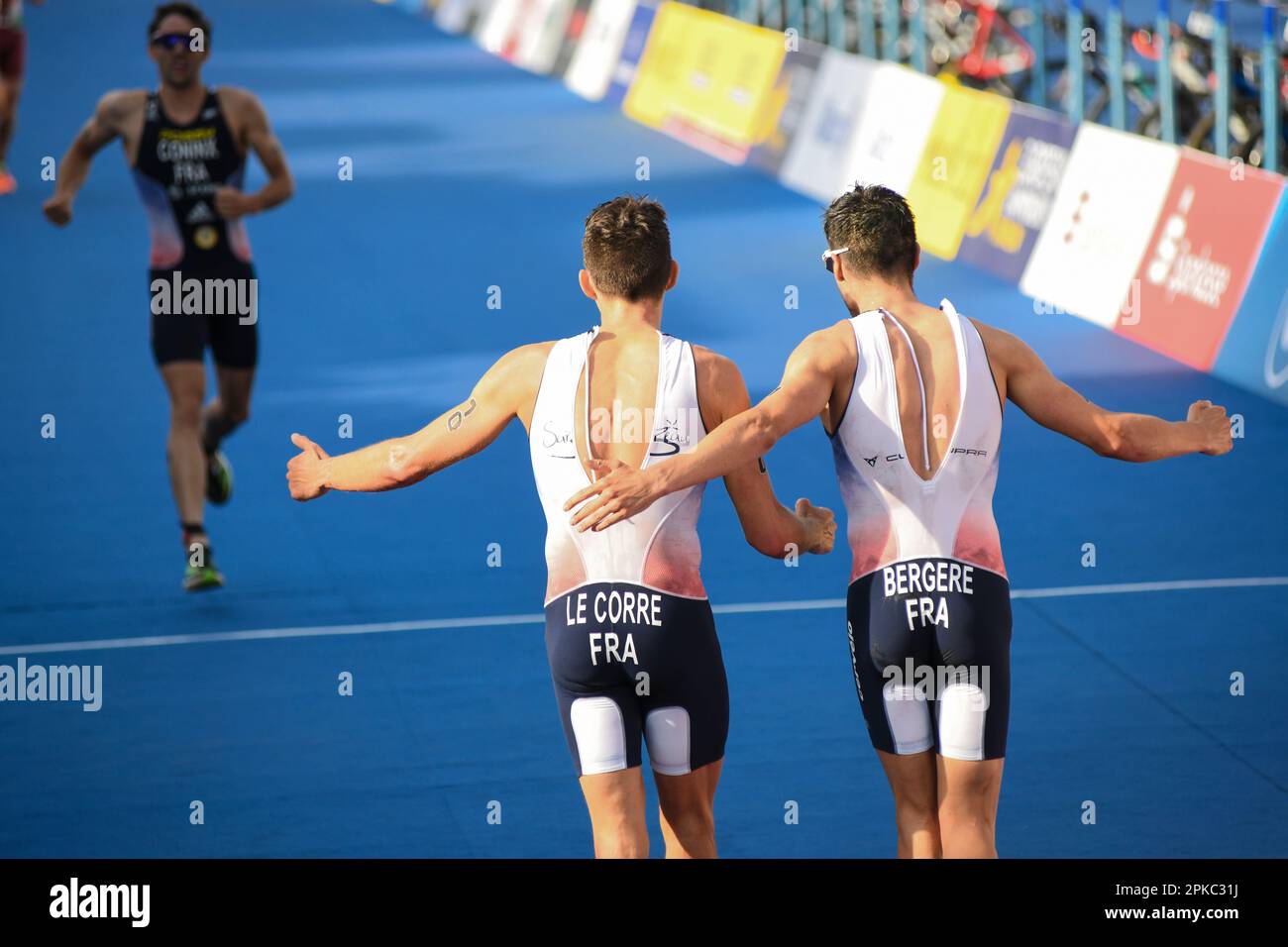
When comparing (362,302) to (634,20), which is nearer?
(362,302)

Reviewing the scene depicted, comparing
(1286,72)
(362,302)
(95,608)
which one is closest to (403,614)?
(95,608)

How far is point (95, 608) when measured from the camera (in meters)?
9.17

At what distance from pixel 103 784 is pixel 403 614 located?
2.19m

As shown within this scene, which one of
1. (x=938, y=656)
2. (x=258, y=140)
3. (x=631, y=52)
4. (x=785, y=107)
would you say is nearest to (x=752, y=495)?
(x=938, y=656)

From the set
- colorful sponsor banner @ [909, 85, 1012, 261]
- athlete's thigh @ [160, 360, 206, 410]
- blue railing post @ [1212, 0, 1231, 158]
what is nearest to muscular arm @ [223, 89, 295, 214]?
athlete's thigh @ [160, 360, 206, 410]

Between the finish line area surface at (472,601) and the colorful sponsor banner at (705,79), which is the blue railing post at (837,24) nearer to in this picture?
the colorful sponsor banner at (705,79)

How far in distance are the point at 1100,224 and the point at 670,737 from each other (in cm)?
1013

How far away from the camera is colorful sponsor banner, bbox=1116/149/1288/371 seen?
1256cm

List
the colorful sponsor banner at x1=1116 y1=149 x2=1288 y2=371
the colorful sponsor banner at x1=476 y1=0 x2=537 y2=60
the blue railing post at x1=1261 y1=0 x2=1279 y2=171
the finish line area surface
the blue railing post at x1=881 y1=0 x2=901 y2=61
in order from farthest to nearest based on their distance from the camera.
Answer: the colorful sponsor banner at x1=476 y1=0 x2=537 y2=60 < the blue railing post at x1=881 y1=0 x2=901 y2=61 < the blue railing post at x1=1261 y1=0 x2=1279 y2=171 < the colorful sponsor banner at x1=1116 y1=149 x2=1288 y2=371 < the finish line area surface

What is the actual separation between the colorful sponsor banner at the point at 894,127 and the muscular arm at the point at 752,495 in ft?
39.8

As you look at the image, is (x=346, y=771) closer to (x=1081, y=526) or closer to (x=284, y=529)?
(x=284, y=529)

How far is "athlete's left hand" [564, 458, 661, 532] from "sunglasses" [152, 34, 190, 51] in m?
5.31

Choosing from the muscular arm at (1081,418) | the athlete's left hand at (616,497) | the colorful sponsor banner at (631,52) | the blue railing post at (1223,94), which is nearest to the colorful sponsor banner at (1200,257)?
the blue railing post at (1223,94)

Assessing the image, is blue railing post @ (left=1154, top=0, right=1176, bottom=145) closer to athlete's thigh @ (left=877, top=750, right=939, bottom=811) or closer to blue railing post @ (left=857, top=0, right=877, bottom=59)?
blue railing post @ (left=857, top=0, right=877, bottom=59)
